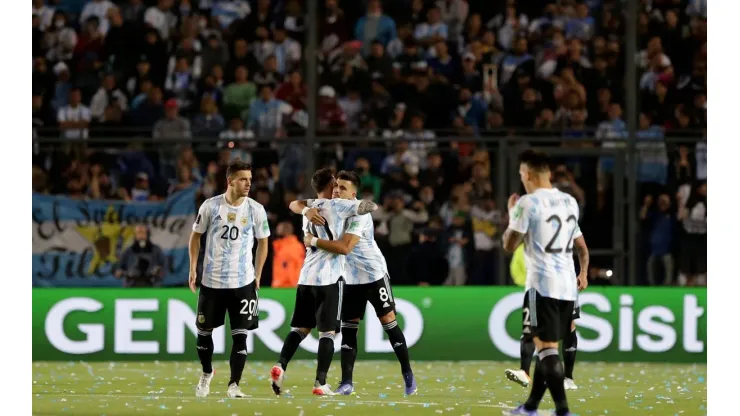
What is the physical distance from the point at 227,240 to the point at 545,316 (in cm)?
332

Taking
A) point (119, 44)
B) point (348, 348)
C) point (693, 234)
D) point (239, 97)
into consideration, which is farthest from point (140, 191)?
point (693, 234)

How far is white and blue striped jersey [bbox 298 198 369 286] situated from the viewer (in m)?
12.1

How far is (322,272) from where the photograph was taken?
39.9ft

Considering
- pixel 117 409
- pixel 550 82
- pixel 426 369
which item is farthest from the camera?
pixel 550 82

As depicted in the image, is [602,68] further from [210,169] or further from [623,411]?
[623,411]

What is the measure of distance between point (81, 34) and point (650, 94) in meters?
9.09

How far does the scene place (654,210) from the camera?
62.1 feet

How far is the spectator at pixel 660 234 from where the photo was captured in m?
18.6

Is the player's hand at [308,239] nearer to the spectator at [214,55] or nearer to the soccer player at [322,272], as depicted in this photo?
the soccer player at [322,272]

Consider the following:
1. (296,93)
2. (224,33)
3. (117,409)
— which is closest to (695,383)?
(117,409)

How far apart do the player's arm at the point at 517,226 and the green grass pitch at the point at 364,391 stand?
1.43m

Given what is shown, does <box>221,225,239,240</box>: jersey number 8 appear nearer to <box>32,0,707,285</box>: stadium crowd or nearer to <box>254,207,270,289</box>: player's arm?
<box>254,207,270,289</box>: player's arm

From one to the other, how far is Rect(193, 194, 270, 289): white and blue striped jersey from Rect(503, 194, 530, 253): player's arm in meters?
3.00

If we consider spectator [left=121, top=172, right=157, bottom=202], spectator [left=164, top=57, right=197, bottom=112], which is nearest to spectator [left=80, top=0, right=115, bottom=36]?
spectator [left=164, top=57, right=197, bottom=112]
